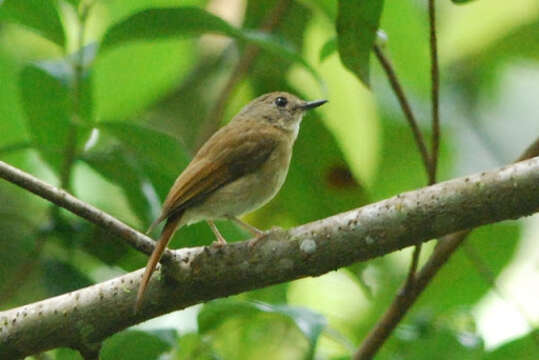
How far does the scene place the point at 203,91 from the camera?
5.48 m

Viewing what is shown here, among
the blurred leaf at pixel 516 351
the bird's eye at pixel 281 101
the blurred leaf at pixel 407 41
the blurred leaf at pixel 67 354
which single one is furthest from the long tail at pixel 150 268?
the blurred leaf at pixel 407 41

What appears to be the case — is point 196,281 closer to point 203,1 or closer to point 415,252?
point 415,252

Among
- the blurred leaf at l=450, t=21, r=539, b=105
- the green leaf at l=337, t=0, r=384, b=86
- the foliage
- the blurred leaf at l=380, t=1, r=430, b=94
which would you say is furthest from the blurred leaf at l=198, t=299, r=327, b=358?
the blurred leaf at l=450, t=21, r=539, b=105

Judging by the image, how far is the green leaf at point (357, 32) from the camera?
289 cm

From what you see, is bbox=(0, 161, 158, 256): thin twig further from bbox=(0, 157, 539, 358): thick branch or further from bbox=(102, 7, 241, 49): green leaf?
bbox=(102, 7, 241, 49): green leaf

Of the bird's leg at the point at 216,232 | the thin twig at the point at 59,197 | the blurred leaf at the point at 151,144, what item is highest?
the thin twig at the point at 59,197

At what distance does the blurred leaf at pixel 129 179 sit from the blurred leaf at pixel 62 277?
1.09ft

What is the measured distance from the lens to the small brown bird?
10.8 feet

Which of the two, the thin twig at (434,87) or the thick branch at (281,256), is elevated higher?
the thin twig at (434,87)

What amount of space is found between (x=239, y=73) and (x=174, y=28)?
1.11 m

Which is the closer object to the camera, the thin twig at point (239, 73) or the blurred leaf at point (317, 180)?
the blurred leaf at point (317, 180)

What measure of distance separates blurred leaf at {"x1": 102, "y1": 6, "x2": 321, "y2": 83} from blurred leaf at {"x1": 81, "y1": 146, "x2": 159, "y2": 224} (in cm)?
41

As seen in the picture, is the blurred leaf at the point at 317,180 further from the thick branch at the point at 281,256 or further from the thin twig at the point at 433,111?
the thick branch at the point at 281,256

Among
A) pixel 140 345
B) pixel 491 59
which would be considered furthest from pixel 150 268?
pixel 491 59
